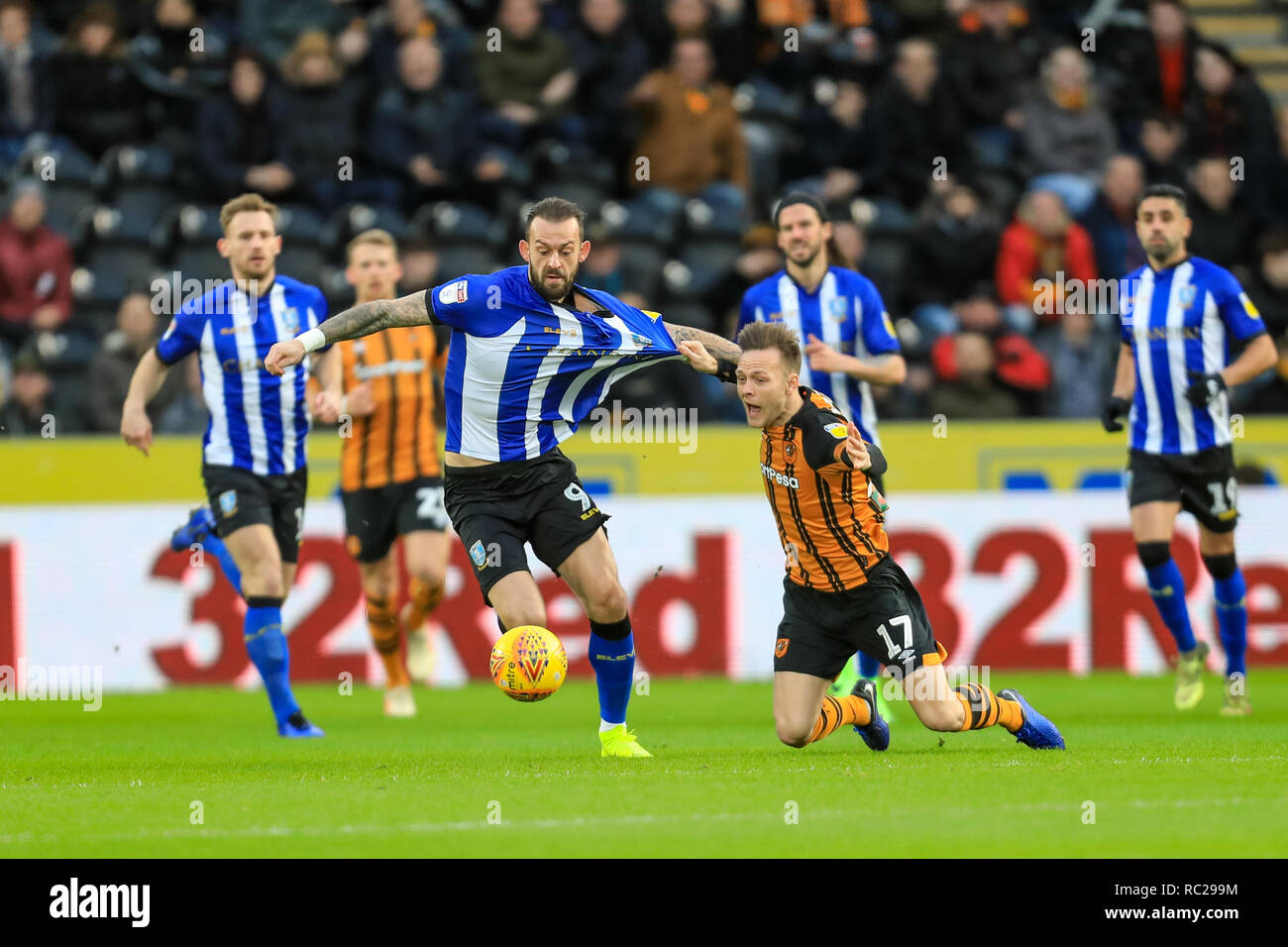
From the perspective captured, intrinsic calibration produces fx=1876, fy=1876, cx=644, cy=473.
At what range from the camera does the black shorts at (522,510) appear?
7.95m

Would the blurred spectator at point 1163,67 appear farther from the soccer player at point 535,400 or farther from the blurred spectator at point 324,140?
the soccer player at point 535,400

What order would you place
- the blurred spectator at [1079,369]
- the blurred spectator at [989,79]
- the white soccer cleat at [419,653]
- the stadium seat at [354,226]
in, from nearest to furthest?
the white soccer cleat at [419,653]
the blurred spectator at [1079,369]
the stadium seat at [354,226]
the blurred spectator at [989,79]

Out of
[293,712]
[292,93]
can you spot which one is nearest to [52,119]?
[292,93]

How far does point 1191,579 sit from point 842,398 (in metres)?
4.31

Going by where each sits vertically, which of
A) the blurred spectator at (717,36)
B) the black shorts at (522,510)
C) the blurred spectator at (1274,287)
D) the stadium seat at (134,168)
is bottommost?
the black shorts at (522,510)

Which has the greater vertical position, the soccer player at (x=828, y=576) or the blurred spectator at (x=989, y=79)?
the blurred spectator at (x=989, y=79)

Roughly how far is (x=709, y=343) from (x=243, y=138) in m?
8.76

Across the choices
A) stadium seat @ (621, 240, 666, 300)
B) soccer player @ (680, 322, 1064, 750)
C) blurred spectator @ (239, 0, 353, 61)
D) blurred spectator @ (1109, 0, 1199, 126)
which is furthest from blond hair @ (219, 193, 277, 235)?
blurred spectator @ (1109, 0, 1199, 126)

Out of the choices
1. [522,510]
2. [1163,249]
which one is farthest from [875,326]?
[522,510]

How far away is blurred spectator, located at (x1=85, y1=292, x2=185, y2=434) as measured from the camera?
45.2 feet

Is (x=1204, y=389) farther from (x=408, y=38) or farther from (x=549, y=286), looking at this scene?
(x=408, y=38)

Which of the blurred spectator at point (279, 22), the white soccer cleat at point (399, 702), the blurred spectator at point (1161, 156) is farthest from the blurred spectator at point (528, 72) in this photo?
the white soccer cleat at point (399, 702)

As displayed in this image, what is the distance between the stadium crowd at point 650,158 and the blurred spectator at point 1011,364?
22mm

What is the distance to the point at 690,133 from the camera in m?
16.0
